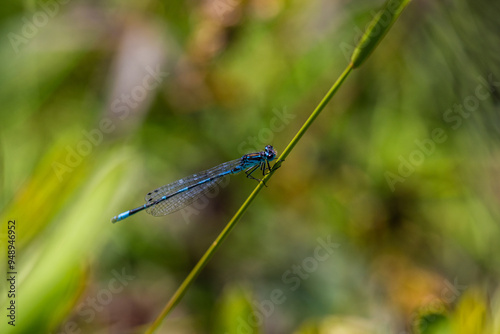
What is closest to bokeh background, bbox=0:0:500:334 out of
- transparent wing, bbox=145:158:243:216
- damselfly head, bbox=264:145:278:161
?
transparent wing, bbox=145:158:243:216

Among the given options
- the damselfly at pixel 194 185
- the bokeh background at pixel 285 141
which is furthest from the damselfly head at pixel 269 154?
the bokeh background at pixel 285 141

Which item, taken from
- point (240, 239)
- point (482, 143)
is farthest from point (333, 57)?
point (240, 239)

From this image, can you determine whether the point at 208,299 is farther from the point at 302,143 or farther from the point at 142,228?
the point at 302,143

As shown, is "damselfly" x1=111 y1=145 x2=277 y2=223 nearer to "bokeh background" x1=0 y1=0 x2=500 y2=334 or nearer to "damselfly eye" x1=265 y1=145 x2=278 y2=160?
"damselfly eye" x1=265 y1=145 x2=278 y2=160

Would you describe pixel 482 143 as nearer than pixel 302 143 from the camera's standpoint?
Yes

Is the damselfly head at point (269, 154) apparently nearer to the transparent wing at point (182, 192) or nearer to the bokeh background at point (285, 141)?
the transparent wing at point (182, 192)

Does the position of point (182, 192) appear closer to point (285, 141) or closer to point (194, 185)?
point (194, 185)

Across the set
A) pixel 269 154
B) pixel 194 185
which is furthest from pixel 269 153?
pixel 194 185
